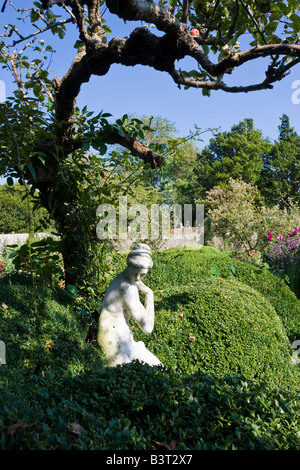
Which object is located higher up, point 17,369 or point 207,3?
point 207,3

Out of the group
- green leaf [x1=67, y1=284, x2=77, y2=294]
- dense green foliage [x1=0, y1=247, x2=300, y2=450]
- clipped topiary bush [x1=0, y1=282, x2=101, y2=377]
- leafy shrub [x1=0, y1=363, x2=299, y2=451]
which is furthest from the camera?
green leaf [x1=67, y1=284, x2=77, y2=294]

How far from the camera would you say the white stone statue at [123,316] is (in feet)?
12.4

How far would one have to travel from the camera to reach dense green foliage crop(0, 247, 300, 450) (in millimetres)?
1894

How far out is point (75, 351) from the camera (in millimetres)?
3840

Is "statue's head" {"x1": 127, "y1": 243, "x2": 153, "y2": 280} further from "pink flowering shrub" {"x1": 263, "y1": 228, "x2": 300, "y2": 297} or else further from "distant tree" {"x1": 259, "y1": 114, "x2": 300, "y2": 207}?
"distant tree" {"x1": 259, "y1": 114, "x2": 300, "y2": 207}

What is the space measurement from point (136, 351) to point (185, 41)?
2975mm

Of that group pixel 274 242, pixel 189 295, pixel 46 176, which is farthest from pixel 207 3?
pixel 274 242

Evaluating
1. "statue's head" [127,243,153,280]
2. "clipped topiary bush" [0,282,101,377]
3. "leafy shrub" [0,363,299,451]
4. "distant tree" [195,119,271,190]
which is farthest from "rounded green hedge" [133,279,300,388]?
"distant tree" [195,119,271,190]

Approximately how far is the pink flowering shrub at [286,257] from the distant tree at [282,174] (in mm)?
26008

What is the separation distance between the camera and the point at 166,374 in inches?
102

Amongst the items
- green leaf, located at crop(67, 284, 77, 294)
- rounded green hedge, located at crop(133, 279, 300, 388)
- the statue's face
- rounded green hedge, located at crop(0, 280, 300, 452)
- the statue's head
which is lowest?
rounded green hedge, located at crop(133, 279, 300, 388)

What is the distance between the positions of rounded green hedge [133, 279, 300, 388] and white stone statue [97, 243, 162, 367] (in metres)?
0.64
